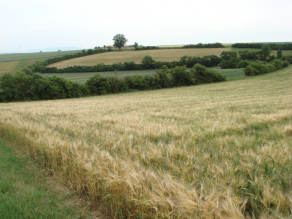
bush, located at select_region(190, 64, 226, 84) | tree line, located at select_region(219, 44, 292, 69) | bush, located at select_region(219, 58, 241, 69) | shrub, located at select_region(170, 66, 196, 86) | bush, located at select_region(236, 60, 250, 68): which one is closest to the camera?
shrub, located at select_region(170, 66, 196, 86)

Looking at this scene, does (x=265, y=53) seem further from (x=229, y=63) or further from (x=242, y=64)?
(x=229, y=63)

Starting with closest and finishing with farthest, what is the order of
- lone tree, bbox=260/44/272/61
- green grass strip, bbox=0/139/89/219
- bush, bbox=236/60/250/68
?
green grass strip, bbox=0/139/89/219
bush, bbox=236/60/250/68
lone tree, bbox=260/44/272/61

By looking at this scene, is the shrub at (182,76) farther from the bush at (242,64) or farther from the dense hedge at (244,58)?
the bush at (242,64)

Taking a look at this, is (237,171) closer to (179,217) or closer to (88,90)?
(179,217)

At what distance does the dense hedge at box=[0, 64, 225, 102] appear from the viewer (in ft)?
111

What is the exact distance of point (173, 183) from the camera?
1838 mm

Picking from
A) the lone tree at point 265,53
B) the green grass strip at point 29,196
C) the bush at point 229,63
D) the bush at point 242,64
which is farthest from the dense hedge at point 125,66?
the green grass strip at point 29,196

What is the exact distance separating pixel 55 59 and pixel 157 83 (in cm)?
5534

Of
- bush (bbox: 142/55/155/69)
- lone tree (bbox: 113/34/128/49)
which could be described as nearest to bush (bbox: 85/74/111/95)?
bush (bbox: 142/55/155/69)

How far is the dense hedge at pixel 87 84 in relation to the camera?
33.8 meters

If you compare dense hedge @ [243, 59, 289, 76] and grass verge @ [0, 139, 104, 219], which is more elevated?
dense hedge @ [243, 59, 289, 76]

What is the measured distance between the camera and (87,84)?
41.6 meters

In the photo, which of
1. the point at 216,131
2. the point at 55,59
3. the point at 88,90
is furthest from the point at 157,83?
the point at 55,59

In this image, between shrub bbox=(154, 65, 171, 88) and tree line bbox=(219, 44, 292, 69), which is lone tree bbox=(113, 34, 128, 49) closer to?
tree line bbox=(219, 44, 292, 69)
